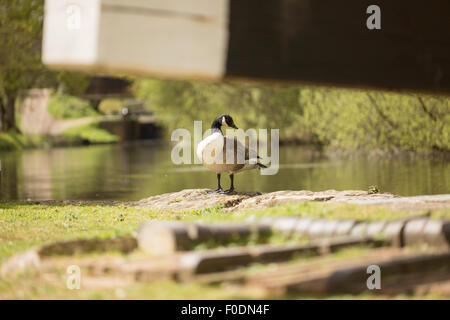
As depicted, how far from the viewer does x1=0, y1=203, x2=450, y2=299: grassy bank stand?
650 centimetres

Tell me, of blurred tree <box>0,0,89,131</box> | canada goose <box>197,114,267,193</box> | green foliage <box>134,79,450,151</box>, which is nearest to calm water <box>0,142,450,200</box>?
green foliage <box>134,79,450,151</box>

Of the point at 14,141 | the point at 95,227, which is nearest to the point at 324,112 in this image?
the point at 95,227

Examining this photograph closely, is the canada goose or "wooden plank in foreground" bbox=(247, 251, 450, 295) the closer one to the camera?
"wooden plank in foreground" bbox=(247, 251, 450, 295)

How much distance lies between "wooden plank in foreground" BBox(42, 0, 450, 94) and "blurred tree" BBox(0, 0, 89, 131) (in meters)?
33.8

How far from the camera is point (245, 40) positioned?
8148mm

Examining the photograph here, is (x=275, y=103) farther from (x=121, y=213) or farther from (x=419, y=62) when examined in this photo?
(x=419, y=62)

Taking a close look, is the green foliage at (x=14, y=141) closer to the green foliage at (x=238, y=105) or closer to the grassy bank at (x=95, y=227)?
the green foliage at (x=238, y=105)

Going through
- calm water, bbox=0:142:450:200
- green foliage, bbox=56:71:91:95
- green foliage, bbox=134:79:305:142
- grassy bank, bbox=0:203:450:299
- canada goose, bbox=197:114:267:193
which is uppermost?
green foliage, bbox=56:71:91:95

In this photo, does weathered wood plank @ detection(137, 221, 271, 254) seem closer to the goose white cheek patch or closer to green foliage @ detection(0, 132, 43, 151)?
the goose white cheek patch

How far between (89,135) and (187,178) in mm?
33782

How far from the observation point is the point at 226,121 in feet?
50.6

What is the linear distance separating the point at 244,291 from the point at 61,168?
2482 cm

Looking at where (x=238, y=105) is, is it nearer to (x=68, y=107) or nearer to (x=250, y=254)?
(x=68, y=107)

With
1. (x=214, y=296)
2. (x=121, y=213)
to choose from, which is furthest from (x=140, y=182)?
(x=214, y=296)
